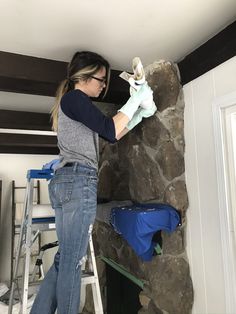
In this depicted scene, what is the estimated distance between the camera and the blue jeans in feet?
4.15

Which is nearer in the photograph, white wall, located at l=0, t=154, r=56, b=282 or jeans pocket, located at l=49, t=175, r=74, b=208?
jeans pocket, located at l=49, t=175, r=74, b=208

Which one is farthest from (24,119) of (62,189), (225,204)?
(225,204)

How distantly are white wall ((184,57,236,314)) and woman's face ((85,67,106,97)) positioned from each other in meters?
0.65

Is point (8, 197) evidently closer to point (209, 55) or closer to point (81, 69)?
point (81, 69)

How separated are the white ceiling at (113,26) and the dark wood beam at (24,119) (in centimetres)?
130

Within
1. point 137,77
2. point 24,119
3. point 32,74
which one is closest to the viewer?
point 137,77

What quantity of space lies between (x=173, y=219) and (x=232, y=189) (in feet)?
1.38

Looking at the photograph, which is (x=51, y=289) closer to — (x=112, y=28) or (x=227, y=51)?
(x=112, y=28)

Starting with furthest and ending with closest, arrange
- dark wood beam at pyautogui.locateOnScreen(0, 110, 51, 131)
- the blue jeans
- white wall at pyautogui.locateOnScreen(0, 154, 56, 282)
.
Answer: white wall at pyautogui.locateOnScreen(0, 154, 56, 282)
dark wood beam at pyautogui.locateOnScreen(0, 110, 51, 131)
the blue jeans

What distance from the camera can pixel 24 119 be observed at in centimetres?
301

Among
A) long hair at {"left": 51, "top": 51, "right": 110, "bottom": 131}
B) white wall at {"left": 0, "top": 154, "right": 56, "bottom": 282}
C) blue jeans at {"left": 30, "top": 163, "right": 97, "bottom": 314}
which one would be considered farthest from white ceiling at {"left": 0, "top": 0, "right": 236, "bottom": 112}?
Result: white wall at {"left": 0, "top": 154, "right": 56, "bottom": 282}

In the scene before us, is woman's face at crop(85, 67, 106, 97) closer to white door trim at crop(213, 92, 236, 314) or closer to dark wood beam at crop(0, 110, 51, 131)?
white door trim at crop(213, 92, 236, 314)

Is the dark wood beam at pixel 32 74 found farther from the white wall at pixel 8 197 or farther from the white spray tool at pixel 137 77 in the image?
the white wall at pixel 8 197

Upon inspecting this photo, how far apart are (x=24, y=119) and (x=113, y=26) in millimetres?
1802
